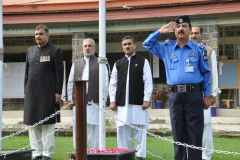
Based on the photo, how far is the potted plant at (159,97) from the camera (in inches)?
538

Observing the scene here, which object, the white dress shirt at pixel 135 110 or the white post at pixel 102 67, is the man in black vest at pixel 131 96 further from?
the white post at pixel 102 67

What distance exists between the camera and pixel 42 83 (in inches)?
271

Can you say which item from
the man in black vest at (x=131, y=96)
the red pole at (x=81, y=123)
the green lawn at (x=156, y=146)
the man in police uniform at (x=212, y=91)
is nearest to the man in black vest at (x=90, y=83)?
the man in black vest at (x=131, y=96)

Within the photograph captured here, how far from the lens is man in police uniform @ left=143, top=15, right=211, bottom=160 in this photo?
5.13m

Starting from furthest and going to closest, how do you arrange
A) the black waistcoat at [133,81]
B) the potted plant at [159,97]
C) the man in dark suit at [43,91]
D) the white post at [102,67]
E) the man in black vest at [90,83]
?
the potted plant at [159,97] < the man in black vest at [90,83] < the black waistcoat at [133,81] < the man in dark suit at [43,91] < the white post at [102,67]

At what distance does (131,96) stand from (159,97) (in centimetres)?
697

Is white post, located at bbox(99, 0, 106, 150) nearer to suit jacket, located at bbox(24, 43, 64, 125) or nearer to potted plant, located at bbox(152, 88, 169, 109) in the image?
suit jacket, located at bbox(24, 43, 64, 125)

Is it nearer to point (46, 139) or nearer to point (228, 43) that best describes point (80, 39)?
point (228, 43)

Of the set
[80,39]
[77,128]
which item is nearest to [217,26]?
[80,39]

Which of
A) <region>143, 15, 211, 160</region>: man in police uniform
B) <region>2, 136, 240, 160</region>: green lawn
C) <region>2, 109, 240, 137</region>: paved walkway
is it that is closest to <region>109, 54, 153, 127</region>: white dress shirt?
<region>2, 136, 240, 160</region>: green lawn

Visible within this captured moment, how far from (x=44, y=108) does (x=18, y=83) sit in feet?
26.1

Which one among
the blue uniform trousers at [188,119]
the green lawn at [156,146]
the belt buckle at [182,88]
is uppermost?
the belt buckle at [182,88]

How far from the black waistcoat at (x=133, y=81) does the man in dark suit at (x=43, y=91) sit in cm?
90

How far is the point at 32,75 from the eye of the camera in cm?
696
